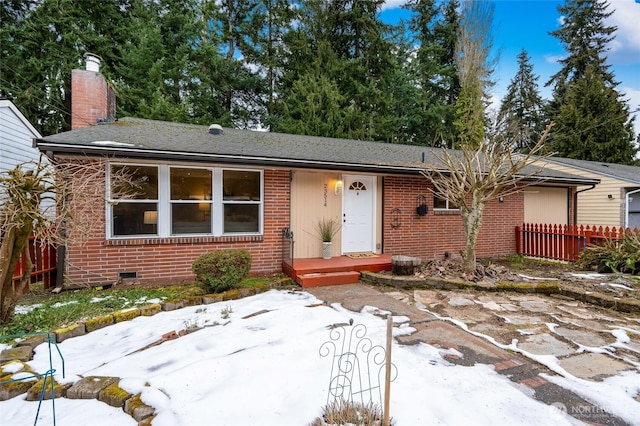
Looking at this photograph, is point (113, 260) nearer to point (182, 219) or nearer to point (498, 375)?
point (182, 219)

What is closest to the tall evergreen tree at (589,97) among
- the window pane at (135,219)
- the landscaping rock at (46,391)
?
the window pane at (135,219)

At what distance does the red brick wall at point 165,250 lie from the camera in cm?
558

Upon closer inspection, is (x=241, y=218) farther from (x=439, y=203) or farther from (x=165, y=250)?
(x=439, y=203)

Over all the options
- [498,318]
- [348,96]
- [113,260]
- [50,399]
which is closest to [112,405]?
[50,399]

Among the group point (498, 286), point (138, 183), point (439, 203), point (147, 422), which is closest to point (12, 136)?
point (138, 183)

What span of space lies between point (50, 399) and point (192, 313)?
6.06 ft

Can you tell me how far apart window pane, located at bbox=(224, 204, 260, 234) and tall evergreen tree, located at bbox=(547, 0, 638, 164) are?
22095 mm

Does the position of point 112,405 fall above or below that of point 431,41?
below

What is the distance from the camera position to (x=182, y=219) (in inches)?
245

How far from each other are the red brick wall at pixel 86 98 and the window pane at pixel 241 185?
168 inches

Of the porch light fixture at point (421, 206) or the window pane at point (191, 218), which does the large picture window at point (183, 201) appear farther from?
the porch light fixture at point (421, 206)

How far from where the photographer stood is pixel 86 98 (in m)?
7.61

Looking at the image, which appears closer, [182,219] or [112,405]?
[112,405]

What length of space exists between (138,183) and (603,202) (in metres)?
17.2
